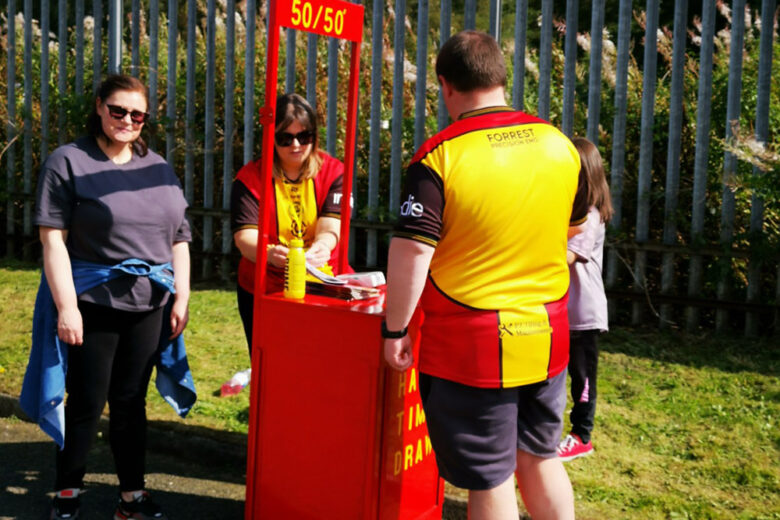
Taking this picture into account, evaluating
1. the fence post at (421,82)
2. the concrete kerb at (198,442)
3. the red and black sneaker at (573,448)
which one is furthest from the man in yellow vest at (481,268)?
the fence post at (421,82)

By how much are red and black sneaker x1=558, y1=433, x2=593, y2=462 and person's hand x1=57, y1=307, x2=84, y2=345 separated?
2.19 m

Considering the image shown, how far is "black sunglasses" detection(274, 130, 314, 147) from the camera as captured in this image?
4215 millimetres

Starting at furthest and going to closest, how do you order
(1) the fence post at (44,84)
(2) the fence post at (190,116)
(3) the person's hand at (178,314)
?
(1) the fence post at (44,84) < (2) the fence post at (190,116) < (3) the person's hand at (178,314)

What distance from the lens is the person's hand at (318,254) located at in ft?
13.8

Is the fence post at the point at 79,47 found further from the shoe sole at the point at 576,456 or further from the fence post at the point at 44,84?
the shoe sole at the point at 576,456

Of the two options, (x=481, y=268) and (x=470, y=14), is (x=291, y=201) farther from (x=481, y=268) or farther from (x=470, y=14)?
(x=470, y=14)

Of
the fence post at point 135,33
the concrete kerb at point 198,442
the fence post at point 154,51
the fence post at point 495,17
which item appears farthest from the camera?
the fence post at point 135,33

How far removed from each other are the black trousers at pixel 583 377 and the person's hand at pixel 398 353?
5.01 feet

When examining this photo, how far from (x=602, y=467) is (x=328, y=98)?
4331 mm

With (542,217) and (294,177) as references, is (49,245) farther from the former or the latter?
(542,217)

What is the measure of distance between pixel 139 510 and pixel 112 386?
1.75 feet

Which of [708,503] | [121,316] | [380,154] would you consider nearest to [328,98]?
[380,154]

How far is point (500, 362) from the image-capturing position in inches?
119

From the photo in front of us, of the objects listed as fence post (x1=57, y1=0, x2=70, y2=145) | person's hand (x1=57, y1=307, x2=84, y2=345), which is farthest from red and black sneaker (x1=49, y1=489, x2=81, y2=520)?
fence post (x1=57, y1=0, x2=70, y2=145)
